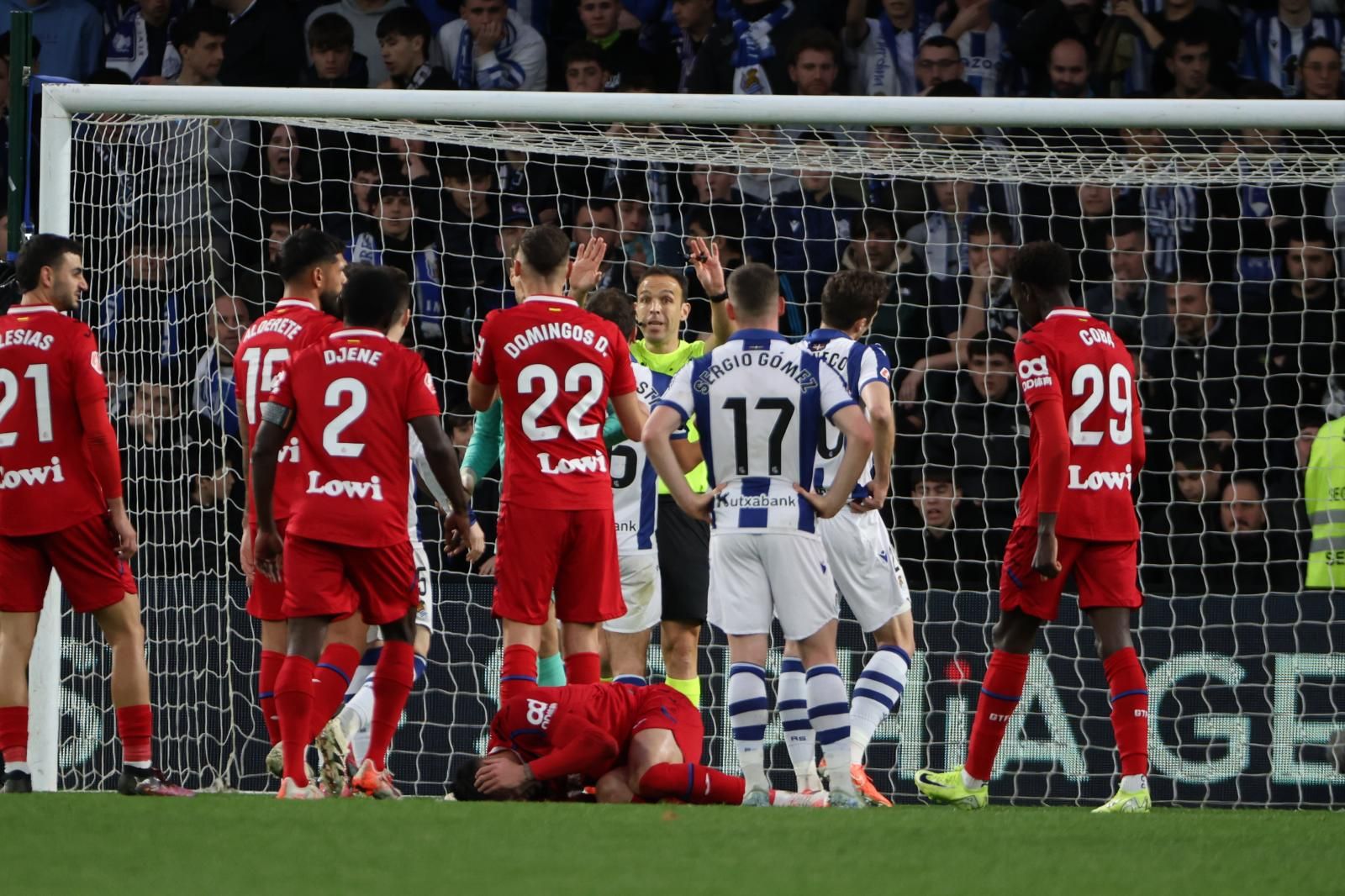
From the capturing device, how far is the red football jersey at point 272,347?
6.86 m

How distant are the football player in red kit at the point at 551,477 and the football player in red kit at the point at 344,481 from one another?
31cm

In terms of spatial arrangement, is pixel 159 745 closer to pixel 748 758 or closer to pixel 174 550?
pixel 174 550

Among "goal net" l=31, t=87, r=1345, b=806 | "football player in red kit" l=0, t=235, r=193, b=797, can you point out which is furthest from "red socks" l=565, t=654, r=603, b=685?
"goal net" l=31, t=87, r=1345, b=806

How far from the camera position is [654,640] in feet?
30.9

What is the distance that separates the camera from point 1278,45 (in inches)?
432

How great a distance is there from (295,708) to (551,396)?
135cm

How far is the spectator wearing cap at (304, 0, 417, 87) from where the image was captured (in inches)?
462

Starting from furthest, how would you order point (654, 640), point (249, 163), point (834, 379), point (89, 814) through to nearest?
point (249, 163), point (654, 640), point (834, 379), point (89, 814)

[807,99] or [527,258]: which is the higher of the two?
[807,99]

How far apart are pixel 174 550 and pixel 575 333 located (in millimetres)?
3536

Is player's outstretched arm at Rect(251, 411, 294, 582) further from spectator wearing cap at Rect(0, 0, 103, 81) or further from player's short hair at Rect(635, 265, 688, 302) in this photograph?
spectator wearing cap at Rect(0, 0, 103, 81)

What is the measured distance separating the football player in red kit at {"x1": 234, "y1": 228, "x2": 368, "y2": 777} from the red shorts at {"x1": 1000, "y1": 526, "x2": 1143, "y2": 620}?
2.24 meters

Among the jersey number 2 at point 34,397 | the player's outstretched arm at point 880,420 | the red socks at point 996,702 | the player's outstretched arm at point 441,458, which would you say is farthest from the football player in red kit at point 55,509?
the red socks at point 996,702

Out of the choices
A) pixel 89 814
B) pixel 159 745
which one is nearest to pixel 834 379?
pixel 89 814
